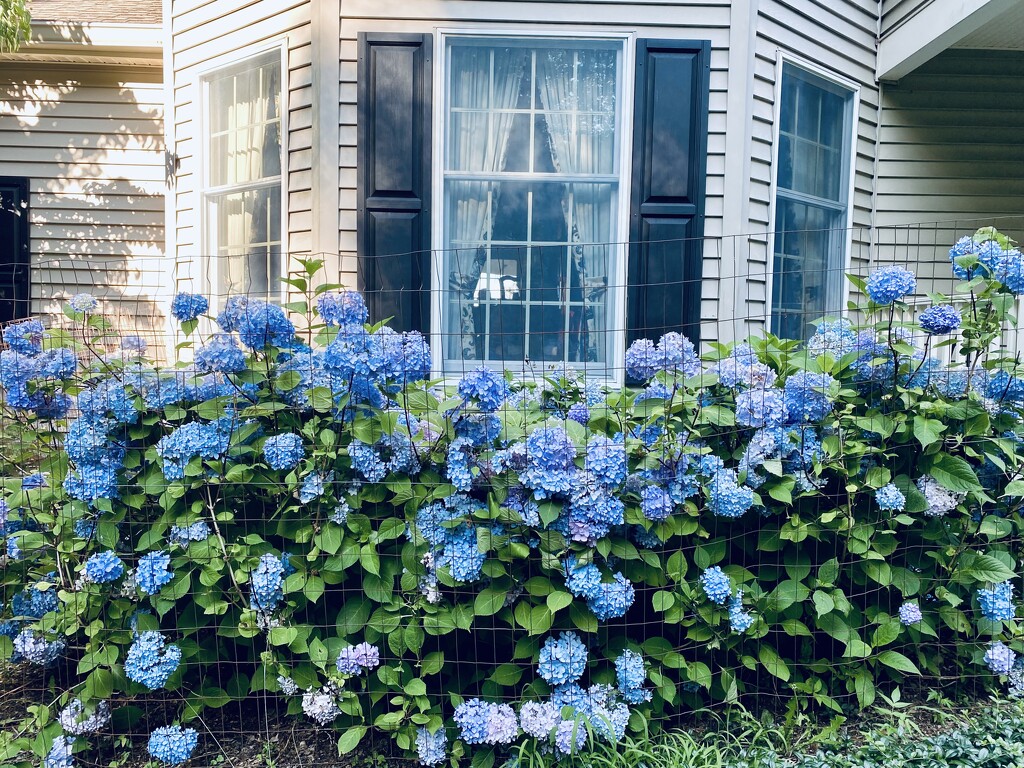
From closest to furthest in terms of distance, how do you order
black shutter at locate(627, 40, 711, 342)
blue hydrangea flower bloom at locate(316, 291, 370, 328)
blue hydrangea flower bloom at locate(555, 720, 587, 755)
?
blue hydrangea flower bloom at locate(555, 720, 587, 755) < blue hydrangea flower bloom at locate(316, 291, 370, 328) < black shutter at locate(627, 40, 711, 342)

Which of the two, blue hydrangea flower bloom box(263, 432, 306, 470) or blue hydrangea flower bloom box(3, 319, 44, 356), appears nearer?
blue hydrangea flower bloom box(263, 432, 306, 470)

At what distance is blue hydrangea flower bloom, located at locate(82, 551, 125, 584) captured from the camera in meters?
2.26

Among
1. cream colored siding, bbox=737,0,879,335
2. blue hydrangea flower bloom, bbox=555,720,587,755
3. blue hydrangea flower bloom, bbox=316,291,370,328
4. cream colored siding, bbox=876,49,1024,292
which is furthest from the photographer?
cream colored siding, bbox=876,49,1024,292

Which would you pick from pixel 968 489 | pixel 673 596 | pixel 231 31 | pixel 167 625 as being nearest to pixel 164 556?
pixel 167 625

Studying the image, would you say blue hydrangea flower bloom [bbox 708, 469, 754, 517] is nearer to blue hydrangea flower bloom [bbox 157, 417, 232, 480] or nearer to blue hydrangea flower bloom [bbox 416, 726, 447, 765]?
blue hydrangea flower bloom [bbox 416, 726, 447, 765]

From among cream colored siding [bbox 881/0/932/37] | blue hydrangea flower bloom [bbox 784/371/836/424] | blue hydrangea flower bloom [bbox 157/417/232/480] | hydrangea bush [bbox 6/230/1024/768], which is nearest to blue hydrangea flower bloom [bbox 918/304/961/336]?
hydrangea bush [bbox 6/230/1024/768]

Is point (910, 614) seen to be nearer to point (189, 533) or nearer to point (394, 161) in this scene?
point (189, 533)

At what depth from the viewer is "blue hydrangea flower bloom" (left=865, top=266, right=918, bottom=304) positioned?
7.55 ft

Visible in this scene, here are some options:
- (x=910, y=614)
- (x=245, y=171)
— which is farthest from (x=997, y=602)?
(x=245, y=171)

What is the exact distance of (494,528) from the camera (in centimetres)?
223

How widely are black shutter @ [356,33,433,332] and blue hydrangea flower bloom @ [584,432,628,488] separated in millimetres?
1723

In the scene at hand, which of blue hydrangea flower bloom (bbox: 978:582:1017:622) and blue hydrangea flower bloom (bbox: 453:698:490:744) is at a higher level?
blue hydrangea flower bloom (bbox: 978:582:1017:622)

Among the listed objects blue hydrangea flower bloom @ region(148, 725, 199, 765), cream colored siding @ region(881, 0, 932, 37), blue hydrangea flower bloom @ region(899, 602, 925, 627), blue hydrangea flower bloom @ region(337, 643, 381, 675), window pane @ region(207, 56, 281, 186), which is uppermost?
cream colored siding @ region(881, 0, 932, 37)

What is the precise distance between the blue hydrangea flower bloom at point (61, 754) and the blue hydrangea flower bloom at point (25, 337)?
128 centimetres
